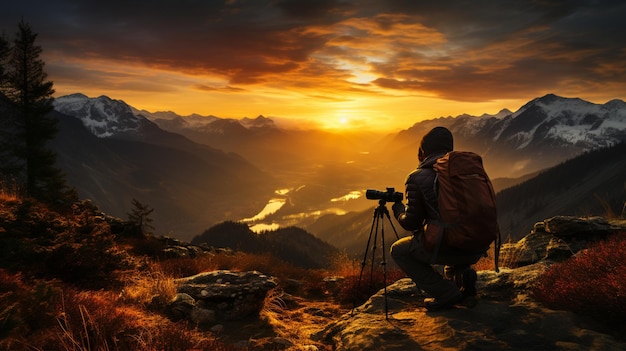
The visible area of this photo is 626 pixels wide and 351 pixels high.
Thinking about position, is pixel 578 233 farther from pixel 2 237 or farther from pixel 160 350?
pixel 2 237

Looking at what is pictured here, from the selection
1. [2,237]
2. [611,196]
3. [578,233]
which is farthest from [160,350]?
[611,196]

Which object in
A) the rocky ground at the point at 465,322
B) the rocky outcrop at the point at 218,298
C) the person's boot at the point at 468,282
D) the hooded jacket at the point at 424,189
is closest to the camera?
the rocky ground at the point at 465,322

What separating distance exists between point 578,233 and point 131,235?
16.4 metres

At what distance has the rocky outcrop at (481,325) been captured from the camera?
15.8ft

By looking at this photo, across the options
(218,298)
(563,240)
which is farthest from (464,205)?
(218,298)

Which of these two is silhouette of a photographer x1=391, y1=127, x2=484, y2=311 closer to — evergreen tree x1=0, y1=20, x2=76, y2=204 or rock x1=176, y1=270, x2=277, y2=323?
rock x1=176, y1=270, x2=277, y2=323

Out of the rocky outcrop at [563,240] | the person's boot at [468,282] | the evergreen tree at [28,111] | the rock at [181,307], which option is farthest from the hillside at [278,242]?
the person's boot at [468,282]

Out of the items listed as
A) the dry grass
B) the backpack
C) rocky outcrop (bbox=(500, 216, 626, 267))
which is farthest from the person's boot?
the dry grass

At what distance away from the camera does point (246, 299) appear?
8742 millimetres

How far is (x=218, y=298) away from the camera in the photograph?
8.57 m

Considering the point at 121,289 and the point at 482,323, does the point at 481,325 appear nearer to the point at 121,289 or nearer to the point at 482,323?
the point at 482,323

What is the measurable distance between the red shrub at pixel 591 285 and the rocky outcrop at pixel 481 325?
0.58ft

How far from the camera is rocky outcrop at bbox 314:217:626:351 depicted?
480cm

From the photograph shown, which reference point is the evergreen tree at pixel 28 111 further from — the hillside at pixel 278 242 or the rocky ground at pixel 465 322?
the hillside at pixel 278 242
